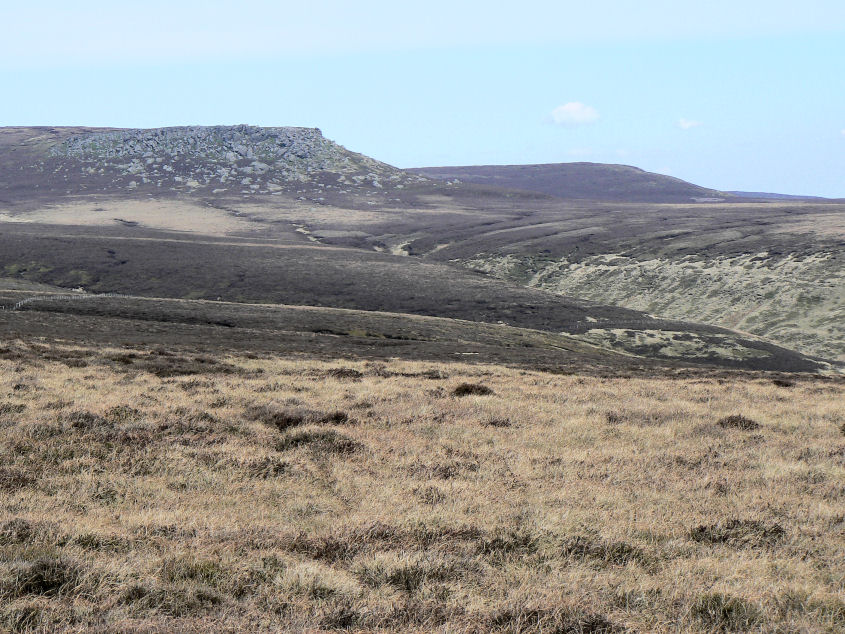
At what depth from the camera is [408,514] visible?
355 inches

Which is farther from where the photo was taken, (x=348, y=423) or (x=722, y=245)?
(x=722, y=245)

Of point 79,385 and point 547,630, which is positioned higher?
point 547,630

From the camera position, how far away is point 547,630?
5898mm

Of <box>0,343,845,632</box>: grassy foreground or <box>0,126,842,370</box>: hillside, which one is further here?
<box>0,126,842,370</box>: hillside

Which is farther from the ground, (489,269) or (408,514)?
(408,514)

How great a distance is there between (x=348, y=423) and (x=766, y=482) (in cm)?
836

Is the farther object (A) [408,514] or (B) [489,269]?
(B) [489,269]

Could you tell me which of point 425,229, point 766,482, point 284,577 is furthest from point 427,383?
point 425,229

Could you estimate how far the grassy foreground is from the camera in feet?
20.4

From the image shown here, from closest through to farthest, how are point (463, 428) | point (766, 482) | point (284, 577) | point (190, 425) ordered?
point (284, 577)
point (766, 482)
point (190, 425)
point (463, 428)

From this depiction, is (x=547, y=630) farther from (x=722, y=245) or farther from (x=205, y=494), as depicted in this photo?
(x=722, y=245)

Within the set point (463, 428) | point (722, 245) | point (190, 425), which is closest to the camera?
point (190, 425)

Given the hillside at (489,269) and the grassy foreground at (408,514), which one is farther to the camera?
the hillside at (489,269)

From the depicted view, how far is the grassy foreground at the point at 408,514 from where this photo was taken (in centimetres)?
621
